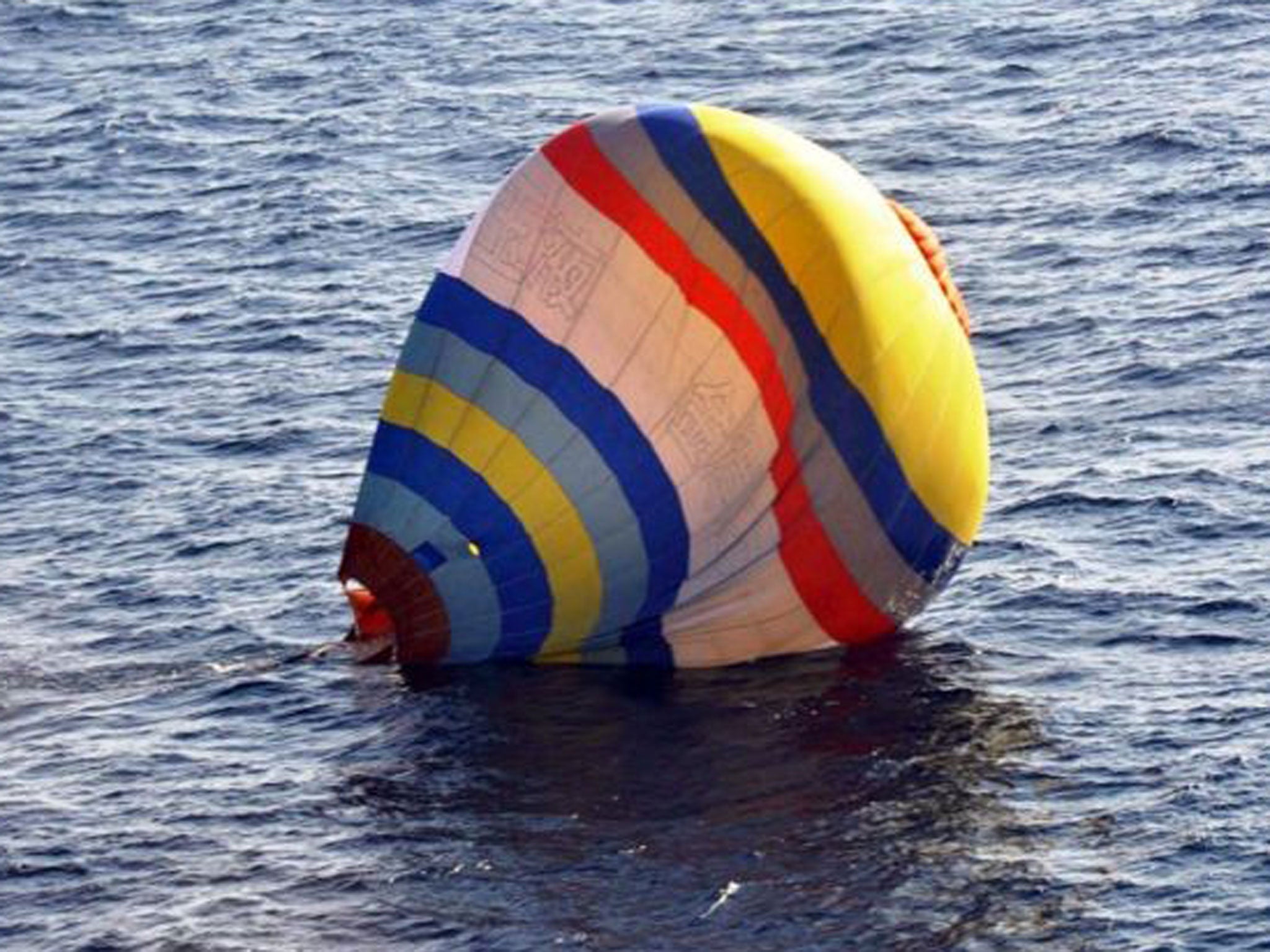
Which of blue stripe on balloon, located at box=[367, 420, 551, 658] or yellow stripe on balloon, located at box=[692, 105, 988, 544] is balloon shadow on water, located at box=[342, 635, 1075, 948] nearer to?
blue stripe on balloon, located at box=[367, 420, 551, 658]

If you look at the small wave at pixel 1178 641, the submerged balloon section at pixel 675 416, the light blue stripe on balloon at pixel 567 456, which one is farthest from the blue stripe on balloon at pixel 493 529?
the small wave at pixel 1178 641

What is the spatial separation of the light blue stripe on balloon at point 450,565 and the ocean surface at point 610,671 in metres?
0.98

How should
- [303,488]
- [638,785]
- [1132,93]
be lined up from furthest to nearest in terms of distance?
1. [1132,93]
2. [303,488]
3. [638,785]

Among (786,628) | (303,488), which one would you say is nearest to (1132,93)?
(303,488)

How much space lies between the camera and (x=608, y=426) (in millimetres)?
70250

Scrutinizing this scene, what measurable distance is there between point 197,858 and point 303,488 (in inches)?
812

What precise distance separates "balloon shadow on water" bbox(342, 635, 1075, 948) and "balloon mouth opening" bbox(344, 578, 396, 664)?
5.19 ft

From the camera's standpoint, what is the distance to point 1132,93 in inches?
4424

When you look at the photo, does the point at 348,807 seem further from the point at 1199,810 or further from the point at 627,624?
the point at 1199,810

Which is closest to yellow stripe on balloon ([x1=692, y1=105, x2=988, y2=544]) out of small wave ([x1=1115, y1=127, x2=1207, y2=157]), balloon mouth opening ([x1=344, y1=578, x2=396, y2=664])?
balloon mouth opening ([x1=344, y1=578, x2=396, y2=664])

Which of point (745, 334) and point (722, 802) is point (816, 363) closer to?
point (745, 334)

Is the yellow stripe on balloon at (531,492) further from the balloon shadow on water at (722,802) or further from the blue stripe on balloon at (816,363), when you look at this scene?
the blue stripe on balloon at (816,363)

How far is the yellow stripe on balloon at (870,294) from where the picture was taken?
68.4m

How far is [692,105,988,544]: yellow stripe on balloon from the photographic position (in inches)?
2692
